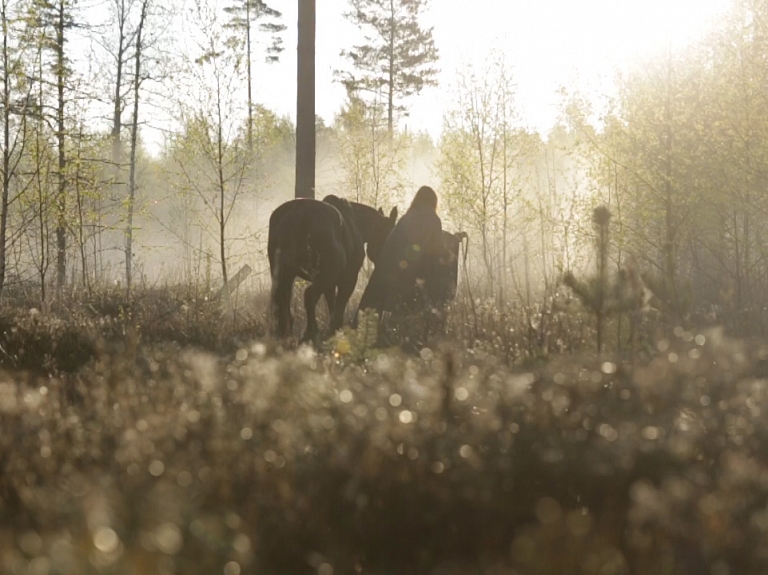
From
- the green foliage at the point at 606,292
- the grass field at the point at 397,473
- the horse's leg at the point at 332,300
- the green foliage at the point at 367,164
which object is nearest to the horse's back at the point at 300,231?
the horse's leg at the point at 332,300

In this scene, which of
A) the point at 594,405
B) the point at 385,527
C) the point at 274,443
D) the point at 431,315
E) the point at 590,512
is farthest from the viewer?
the point at 431,315

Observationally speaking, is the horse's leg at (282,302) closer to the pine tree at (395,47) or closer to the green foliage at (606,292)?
the green foliage at (606,292)

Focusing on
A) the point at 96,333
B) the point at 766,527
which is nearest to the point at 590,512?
the point at 766,527

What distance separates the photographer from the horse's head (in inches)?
501

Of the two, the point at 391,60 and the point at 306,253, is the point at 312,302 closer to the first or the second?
the point at 306,253

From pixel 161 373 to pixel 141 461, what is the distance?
273cm

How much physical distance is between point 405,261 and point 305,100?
4.33 meters

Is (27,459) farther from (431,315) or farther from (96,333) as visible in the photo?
(431,315)

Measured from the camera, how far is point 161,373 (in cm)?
574

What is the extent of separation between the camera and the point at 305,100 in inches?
574

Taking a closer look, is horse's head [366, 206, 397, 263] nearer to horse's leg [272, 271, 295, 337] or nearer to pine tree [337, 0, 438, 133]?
horse's leg [272, 271, 295, 337]

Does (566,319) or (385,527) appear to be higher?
(566,319)

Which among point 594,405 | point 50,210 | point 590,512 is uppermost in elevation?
point 50,210

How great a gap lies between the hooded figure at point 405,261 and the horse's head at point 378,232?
1065 mm
